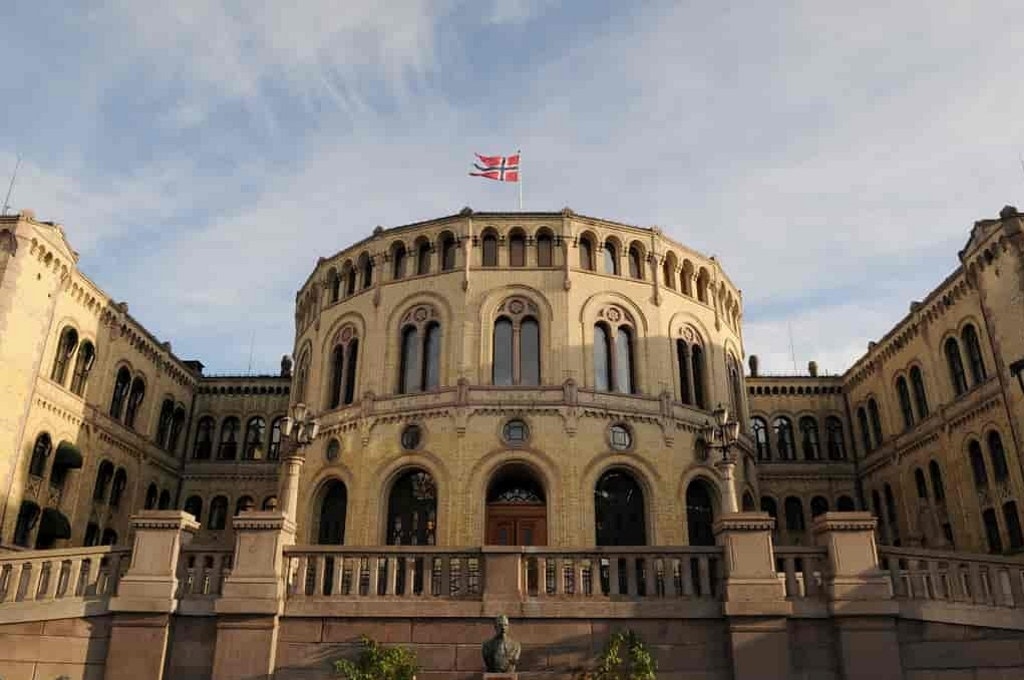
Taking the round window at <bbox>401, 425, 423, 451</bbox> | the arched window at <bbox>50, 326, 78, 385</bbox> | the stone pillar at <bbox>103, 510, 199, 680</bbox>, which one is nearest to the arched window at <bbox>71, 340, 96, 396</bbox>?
the arched window at <bbox>50, 326, 78, 385</bbox>

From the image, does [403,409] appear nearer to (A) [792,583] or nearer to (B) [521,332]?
(B) [521,332]

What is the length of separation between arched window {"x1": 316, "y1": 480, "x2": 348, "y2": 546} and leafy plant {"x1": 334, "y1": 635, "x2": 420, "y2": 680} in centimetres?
1496

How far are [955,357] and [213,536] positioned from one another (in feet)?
116

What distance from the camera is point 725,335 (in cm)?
3378

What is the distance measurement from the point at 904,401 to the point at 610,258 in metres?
16.8

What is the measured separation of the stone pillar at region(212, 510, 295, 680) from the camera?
44.3 feet

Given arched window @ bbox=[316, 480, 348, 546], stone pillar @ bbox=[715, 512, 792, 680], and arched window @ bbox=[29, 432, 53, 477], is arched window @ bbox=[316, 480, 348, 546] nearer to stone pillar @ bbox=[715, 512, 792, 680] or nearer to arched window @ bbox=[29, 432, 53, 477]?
arched window @ bbox=[29, 432, 53, 477]

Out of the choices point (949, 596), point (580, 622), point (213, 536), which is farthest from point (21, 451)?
point (949, 596)

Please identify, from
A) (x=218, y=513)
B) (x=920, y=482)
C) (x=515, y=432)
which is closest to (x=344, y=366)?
(x=515, y=432)

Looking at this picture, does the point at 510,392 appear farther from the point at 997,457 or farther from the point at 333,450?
the point at 997,457

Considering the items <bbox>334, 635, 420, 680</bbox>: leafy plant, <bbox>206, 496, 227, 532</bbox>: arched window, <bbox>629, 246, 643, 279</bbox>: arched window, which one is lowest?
<bbox>334, 635, 420, 680</bbox>: leafy plant

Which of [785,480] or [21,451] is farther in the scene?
[785,480]

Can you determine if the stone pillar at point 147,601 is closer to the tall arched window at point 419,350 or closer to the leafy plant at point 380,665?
the leafy plant at point 380,665

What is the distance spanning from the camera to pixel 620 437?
90.8 ft
